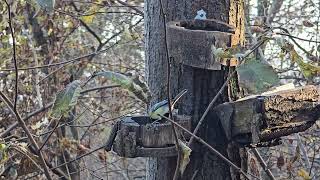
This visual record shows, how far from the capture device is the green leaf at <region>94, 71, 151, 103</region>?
110cm

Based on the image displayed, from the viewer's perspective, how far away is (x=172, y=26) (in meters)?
1.27

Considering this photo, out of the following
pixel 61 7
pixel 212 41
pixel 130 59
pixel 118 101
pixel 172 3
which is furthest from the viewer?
pixel 130 59

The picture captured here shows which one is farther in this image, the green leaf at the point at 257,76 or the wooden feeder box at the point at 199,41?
the wooden feeder box at the point at 199,41

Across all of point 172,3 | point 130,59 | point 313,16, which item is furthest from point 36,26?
point 172,3

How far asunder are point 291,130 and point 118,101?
257cm

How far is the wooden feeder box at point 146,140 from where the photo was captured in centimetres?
120

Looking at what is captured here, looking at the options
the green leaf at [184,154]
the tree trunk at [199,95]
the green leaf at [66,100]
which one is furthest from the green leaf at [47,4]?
the green leaf at [184,154]

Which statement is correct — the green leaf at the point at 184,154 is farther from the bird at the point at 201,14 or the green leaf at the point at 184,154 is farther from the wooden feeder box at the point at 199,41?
the bird at the point at 201,14

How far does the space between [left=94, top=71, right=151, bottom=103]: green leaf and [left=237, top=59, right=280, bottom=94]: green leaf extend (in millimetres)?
205

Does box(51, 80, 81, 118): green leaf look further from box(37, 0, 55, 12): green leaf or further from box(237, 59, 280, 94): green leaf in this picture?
box(237, 59, 280, 94): green leaf

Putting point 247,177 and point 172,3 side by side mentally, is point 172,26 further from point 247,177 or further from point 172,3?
point 247,177

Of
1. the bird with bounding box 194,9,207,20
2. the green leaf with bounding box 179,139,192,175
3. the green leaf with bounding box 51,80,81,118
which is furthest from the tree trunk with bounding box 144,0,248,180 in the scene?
the green leaf with bounding box 51,80,81,118

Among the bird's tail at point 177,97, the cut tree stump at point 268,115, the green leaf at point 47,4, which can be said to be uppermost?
the green leaf at point 47,4

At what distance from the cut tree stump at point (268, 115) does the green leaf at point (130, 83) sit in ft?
0.73
